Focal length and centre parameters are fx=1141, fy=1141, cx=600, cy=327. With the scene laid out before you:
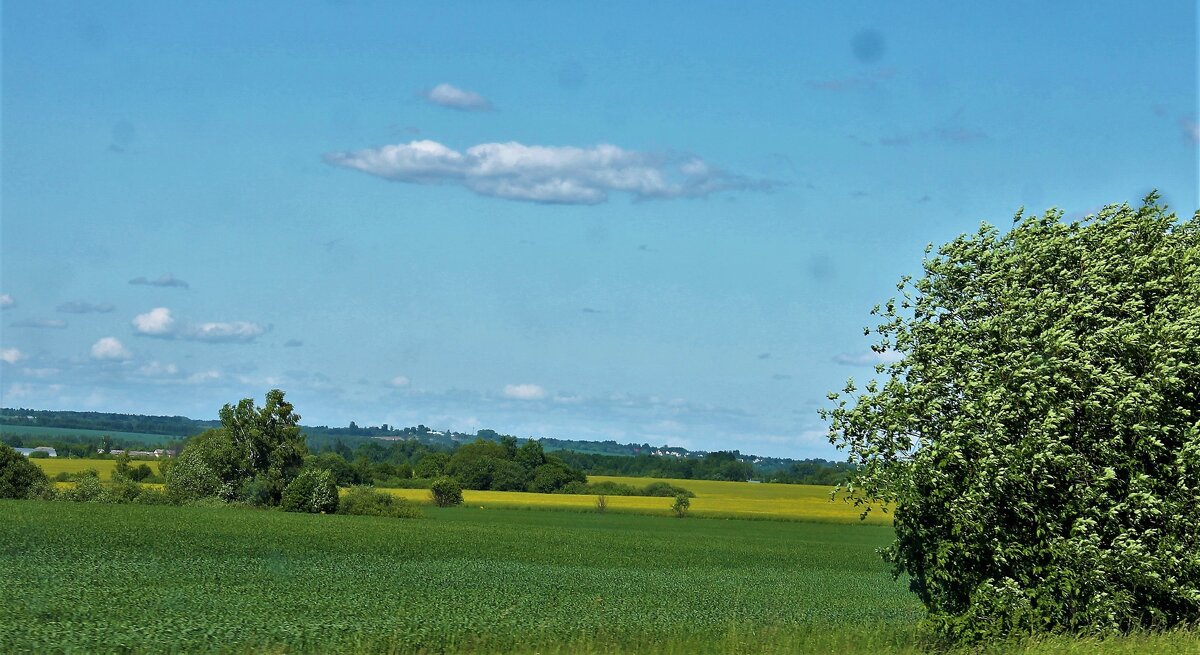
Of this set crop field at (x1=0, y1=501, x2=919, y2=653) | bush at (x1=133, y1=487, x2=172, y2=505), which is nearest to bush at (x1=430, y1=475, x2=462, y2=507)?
bush at (x1=133, y1=487, x2=172, y2=505)

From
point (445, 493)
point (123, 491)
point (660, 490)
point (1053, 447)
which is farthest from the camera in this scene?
point (660, 490)

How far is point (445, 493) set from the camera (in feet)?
318

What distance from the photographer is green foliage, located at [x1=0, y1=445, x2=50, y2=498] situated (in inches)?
2955

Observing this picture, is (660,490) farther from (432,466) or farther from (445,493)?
(445,493)

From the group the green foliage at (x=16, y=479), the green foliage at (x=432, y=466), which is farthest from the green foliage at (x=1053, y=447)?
the green foliage at (x=432, y=466)

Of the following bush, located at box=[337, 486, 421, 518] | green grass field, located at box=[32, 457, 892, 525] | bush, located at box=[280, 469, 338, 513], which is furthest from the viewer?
green grass field, located at box=[32, 457, 892, 525]

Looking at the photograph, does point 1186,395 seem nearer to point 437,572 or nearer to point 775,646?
point 775,646

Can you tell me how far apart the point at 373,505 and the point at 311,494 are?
419 cm

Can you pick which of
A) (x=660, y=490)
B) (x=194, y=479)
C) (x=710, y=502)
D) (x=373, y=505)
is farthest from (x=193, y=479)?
(x=660, y=490)

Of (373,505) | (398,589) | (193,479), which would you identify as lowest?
(398,589)

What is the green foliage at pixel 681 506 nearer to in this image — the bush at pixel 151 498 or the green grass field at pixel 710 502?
the green grass field at pixel 710 502

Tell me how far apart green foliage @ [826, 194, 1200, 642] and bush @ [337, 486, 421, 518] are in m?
59.6

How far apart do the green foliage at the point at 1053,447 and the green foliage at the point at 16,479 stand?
68795 mm

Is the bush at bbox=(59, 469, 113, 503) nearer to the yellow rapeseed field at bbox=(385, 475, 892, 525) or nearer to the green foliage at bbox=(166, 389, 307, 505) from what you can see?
the green foliage at bbox=(166, 389, 307, 505)
